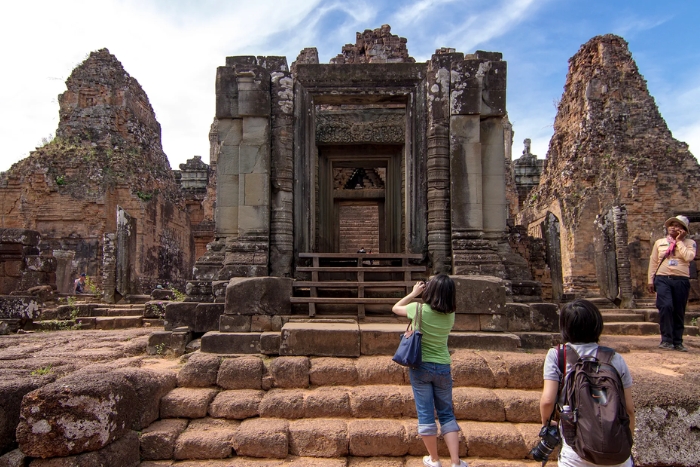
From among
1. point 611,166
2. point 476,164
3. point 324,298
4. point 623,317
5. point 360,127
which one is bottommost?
point 623,317

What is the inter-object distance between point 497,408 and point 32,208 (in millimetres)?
21623

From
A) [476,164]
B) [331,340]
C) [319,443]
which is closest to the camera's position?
[319,443]

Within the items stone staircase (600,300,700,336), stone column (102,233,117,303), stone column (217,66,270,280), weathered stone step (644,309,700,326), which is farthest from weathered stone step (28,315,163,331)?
weathered stone step (644,309,700,326)

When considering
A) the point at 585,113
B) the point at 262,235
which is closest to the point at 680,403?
the point at 262,235

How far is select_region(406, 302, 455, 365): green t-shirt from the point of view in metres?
3.51

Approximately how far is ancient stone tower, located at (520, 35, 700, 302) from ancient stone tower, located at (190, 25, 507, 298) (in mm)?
13178

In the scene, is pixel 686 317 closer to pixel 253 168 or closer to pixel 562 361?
pixel 253 168

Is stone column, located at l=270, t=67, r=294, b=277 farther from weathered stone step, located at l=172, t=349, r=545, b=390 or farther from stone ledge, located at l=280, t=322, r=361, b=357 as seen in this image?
weathered stone step, located at l=172, t=349, r=545, b=390

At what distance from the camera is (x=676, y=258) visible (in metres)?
6.12

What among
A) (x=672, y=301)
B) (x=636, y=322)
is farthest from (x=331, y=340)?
(x=636, y=322)

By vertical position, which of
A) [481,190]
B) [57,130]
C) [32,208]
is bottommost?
[481,190]

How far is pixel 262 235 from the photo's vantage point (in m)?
7.06

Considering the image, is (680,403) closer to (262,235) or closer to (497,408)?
(497,408)

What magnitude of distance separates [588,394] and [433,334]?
4.31 feet
